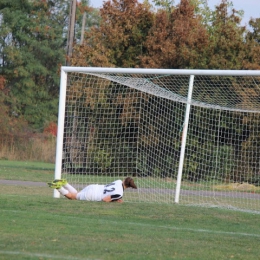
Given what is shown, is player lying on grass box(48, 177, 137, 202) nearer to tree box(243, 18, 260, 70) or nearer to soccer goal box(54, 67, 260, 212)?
soccer goal box(54, 67, 260, 212)

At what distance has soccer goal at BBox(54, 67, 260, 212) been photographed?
68.4 feet

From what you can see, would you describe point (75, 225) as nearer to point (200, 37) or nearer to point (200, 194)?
point (200, 194)

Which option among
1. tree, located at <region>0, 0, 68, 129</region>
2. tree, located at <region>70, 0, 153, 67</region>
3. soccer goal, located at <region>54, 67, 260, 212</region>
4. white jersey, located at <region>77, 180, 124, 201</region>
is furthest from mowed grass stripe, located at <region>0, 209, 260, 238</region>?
tree, located at <region>0, 0, 68, 129</region>

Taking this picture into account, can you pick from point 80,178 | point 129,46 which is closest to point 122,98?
point 80,178

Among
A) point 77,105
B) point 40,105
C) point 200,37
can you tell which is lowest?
point 40,105

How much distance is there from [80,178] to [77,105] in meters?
3.21

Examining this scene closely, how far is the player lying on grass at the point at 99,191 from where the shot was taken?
1580 cm

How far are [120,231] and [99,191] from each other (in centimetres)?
483

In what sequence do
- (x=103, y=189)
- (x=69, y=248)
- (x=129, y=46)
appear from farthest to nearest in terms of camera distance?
1. (x=129, y=46)
2. (x=103, y=189)
3. (x=69, y=248)

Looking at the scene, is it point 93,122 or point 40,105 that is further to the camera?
point 40,105

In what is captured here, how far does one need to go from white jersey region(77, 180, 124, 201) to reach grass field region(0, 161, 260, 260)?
283 mm

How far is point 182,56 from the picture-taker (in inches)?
1205

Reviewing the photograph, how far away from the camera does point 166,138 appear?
22219 mm

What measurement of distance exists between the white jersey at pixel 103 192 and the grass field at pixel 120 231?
0.93 ft
